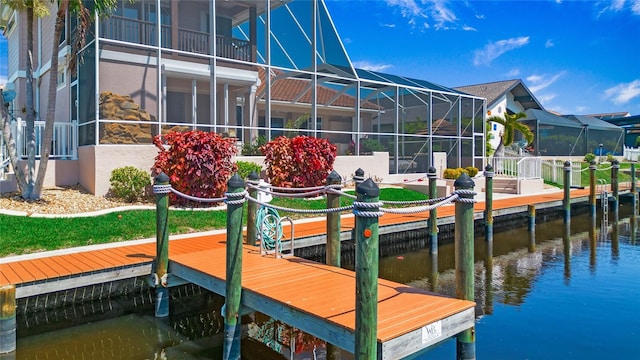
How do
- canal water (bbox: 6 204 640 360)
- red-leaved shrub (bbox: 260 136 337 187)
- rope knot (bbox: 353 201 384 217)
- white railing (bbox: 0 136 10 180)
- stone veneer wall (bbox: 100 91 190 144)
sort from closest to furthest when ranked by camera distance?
rope knot (bbox: 353 201 384 217) → canal water (bbox: 6 204 640 360) → white railing (bbox: 0 136 10 180) → stone veneer wall (bbox: 100 91 190 144) → red-leaved shrub (bbox: 260 136 337 187)

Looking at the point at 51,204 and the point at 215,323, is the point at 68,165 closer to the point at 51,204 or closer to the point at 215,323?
the point at 51,204

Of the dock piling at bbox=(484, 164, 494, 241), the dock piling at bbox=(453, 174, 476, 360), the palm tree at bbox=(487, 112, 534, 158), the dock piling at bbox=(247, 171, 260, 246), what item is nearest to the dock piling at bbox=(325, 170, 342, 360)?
the dock piling at bbox=(247, 171, 260, 246)

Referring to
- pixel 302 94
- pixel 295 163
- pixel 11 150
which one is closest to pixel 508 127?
pixel 302 94

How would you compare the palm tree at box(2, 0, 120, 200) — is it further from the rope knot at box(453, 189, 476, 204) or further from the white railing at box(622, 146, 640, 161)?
the white railing at box(622, 146, 640, 161)

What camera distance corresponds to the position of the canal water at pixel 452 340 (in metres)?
5.88

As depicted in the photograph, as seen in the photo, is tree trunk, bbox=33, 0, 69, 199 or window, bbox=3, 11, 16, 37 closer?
tree trunk, bbox=33, 0, 69, 199

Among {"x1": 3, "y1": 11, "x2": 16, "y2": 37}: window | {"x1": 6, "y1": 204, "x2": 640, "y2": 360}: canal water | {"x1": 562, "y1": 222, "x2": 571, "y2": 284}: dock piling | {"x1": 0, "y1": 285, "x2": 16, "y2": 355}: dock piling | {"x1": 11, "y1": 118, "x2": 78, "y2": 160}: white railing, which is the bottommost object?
{"x1": 6, "y1": 204, "x2": 640, "y2": 360}: canal water

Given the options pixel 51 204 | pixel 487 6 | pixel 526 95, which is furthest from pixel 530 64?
pixel 51 204

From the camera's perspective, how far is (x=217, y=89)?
60.7 ft

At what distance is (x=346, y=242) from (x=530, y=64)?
59.2m

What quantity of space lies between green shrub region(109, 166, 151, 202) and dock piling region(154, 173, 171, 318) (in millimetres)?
5646

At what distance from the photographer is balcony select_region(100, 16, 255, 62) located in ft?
47.6

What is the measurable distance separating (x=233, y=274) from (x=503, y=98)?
113 ft

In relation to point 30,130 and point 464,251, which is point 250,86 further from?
point 464,251
